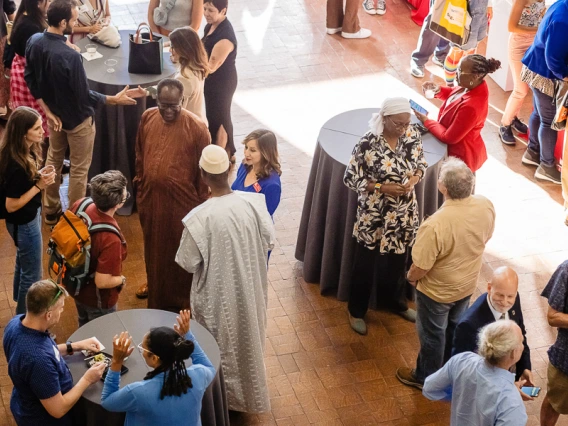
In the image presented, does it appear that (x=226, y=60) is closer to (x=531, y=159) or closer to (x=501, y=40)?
(x=531, y=159)

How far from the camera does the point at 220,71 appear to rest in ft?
22.1

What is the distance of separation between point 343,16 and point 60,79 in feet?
14.7

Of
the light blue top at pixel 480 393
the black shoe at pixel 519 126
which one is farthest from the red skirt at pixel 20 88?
the black shoe at pixel 519 126

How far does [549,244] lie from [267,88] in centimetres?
334

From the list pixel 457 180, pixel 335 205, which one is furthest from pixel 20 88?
pixel 457 180

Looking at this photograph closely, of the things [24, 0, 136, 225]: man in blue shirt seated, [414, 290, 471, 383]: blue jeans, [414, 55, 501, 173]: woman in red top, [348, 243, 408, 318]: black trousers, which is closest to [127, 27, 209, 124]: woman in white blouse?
[24, 0, 136, 225]: man in blue shirt seated

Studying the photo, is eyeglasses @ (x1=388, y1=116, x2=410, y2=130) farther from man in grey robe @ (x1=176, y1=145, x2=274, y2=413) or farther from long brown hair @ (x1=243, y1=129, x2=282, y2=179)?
man in grey robe @ (x1=176, y1=145, x2=274, y2=413)

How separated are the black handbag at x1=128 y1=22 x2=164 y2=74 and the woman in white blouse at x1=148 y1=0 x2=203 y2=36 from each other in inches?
24.6

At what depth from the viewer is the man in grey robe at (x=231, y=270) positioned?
4238 mm

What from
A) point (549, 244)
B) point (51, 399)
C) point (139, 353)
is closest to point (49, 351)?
point (51, 399)

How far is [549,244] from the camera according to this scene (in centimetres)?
646

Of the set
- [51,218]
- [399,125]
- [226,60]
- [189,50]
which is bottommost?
[51,218]

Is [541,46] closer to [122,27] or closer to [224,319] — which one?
[224,319]

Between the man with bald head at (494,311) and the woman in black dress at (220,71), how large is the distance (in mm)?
3018
